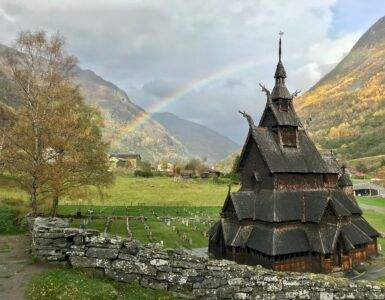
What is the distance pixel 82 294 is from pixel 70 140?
21184mm

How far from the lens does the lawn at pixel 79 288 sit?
13.4 meters

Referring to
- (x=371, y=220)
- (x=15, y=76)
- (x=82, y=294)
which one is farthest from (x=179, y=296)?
(x=371, y=220)

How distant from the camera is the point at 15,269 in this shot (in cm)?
1582

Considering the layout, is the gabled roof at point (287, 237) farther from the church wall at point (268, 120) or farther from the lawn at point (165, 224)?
the church wall at point (268, 120)

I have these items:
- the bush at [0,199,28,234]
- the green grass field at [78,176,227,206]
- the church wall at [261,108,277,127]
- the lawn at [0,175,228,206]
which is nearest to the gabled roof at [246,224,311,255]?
the church wall at [261,108,277,127]

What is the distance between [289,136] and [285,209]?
7.37m

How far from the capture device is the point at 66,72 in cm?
3359

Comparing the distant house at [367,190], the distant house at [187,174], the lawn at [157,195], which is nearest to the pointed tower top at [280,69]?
the lawn at [157,195]

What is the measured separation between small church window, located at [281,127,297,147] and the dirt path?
23.7 meters

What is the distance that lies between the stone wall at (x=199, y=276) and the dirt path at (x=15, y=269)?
6.09 ft

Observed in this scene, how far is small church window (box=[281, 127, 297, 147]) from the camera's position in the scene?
119 ft

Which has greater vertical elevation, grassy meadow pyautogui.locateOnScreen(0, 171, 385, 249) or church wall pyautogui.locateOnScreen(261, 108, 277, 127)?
church wall pyautogui.locateOnScreen(261, 108, 277, 127)

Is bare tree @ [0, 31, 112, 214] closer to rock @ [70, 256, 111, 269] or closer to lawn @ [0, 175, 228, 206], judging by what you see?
rock @ [70, 256, 111, 269]

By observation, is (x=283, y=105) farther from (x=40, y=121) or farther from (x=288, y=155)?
(x=40, y=121)
